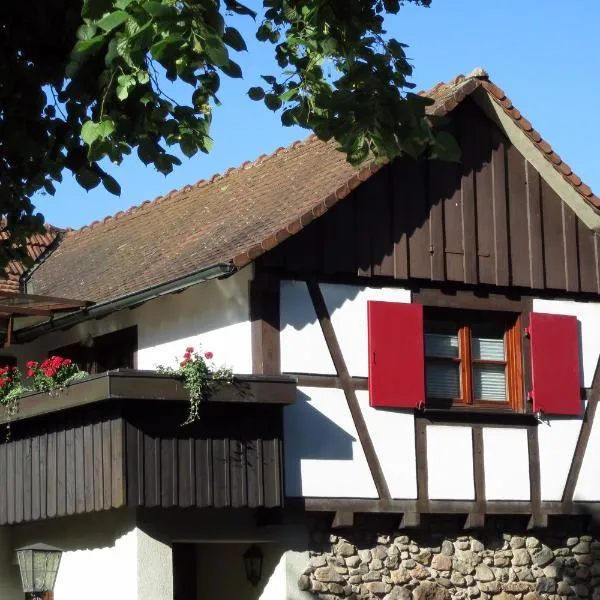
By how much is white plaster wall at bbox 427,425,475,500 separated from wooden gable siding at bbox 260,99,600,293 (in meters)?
1.56

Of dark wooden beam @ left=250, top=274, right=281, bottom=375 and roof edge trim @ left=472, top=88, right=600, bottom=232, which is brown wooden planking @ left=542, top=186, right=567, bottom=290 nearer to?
roof edge trim @ left=472, top=88, right=600, bottom=232

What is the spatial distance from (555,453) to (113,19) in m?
9.35

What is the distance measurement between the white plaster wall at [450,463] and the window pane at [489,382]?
58cm

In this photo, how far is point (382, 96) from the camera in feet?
27.3

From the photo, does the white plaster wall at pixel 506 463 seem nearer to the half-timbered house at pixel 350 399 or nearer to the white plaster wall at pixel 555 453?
the half-timbered house at pixel 350 399

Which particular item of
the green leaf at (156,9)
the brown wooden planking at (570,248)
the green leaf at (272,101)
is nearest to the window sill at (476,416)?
the brown wooden planking at (570,248)

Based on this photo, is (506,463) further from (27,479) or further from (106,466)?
(27,479)

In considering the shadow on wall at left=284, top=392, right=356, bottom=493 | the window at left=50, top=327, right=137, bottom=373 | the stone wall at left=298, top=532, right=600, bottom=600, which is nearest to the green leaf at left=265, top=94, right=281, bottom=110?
the shadow on wall at left=284, top=392, right=356, bottom=493

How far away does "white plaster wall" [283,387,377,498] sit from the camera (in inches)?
550

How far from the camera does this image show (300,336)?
1423cm

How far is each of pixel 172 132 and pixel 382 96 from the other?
3.89 ft

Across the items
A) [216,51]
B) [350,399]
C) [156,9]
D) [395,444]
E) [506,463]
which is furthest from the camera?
[506,463]

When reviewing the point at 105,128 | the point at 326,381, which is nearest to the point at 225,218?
the point at 326,381

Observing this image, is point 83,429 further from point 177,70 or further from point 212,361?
point 177,70
